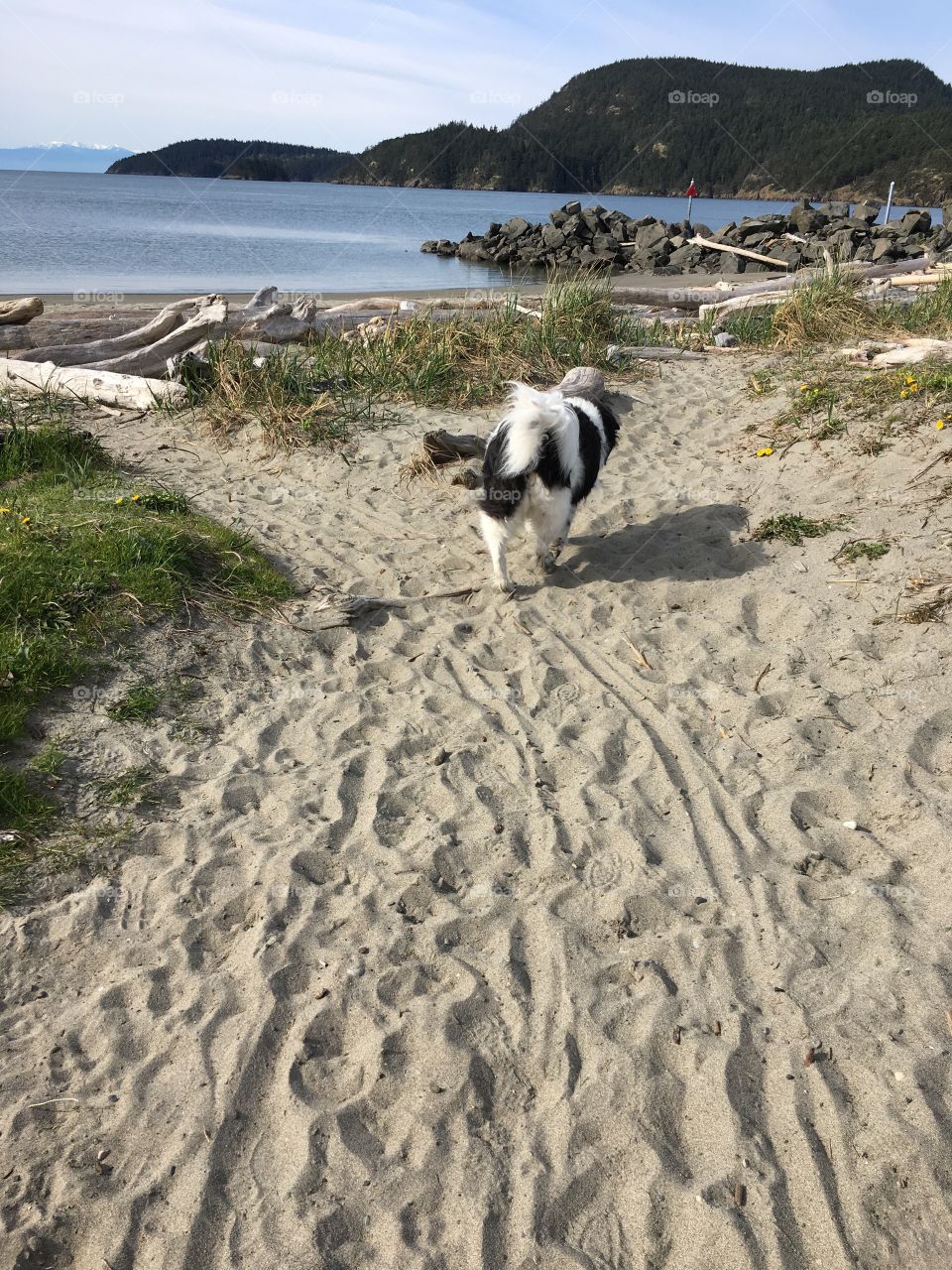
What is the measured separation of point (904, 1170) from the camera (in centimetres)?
221

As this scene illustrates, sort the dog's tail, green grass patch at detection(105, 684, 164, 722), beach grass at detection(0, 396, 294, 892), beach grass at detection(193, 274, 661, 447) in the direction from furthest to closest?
beach grass at detection(193, 274, 661, 447) < the dog's tail < green grass patch at detection(105, 684, 164, 722) < beach grass at detection(0, 396, 294, 892)

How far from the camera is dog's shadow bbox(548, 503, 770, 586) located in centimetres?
554

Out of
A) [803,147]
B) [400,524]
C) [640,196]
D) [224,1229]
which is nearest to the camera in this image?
[224,1229]

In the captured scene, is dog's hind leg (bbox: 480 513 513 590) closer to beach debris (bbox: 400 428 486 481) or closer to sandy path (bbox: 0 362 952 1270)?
sandy path (bbox: 0 362 952 1270)

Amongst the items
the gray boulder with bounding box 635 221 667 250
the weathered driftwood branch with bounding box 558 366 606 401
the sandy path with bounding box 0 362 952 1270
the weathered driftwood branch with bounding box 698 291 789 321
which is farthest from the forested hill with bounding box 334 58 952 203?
the sandy path with bounding box 0 362 952 1270

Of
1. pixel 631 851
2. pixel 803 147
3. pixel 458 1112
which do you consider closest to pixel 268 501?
pixel 631 851

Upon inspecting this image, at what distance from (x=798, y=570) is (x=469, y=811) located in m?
2.98

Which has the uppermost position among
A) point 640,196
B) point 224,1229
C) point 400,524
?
point 640,196

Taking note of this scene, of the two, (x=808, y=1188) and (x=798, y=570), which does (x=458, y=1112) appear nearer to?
(x=808, y=1188)

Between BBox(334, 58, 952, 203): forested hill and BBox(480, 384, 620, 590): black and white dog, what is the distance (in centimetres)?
8954

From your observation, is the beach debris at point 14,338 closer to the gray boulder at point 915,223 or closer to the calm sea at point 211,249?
the calm sea at point 211,249

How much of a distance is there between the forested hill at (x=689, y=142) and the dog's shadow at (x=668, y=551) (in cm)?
8866

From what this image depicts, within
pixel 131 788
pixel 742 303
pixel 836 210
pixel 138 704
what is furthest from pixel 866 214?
pixel 131 788

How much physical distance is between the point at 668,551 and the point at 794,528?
2.79ft
